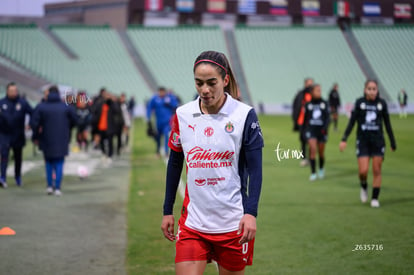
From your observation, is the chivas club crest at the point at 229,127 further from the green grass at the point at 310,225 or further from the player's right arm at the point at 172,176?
the green grass at the point at 310,225

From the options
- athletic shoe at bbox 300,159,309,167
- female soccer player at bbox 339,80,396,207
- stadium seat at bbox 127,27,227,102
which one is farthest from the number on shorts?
stadium seat at bbox 127,27,227,102

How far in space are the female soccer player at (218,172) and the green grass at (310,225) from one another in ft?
9.85

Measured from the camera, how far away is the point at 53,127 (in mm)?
13016

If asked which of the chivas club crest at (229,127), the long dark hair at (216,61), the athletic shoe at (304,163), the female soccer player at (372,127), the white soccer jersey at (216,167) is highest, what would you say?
the long dark hair at (216,61)

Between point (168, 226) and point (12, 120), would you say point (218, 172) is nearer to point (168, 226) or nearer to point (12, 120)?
point (168, 226)

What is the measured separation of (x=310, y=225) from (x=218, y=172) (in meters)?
5.91

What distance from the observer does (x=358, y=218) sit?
33.9 ft

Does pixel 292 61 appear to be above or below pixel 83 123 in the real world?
above

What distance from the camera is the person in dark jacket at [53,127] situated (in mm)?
13000

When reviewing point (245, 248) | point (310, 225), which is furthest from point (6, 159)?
point (245, 248)

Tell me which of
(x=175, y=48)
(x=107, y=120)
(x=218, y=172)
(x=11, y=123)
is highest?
(x=218, y=172)

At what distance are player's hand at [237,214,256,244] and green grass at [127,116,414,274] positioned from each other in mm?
3169

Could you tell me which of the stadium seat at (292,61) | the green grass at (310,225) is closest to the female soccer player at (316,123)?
the green grass at (310,225)

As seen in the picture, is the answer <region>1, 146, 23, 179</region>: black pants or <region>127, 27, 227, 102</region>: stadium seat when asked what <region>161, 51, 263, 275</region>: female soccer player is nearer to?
<region>1, 146, 23, 179</region>: black pants
